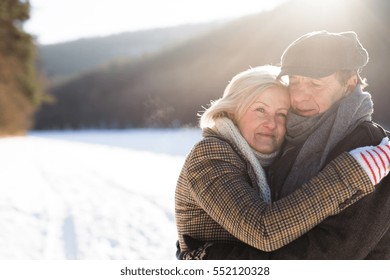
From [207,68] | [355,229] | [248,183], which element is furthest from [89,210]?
[207,68]

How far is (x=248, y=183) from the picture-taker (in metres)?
1.58

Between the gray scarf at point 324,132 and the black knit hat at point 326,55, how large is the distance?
98 millimetres

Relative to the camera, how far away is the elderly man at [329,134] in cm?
144

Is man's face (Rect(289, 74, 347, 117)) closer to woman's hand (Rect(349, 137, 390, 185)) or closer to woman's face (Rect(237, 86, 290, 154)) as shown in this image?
woman's face (Rect(237, 86, 290, 154))


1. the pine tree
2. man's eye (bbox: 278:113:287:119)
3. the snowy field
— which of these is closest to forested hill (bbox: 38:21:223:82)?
the pine tree

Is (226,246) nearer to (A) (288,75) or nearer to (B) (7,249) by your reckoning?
(A) (288,75)

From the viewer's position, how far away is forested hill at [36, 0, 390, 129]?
696 cm

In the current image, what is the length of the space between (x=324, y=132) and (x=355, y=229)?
322 mm

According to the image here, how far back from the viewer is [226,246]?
1659 mm

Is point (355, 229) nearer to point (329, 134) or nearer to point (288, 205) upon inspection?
point (288, 205)

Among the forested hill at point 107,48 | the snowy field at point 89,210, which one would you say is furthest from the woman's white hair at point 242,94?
the forested hill at point 107,48

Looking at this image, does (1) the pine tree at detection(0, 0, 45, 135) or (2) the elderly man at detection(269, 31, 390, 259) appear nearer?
(2) the elderly man at detection(269, 31, 390, 259)

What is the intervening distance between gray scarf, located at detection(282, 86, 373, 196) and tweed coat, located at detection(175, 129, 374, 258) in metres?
0.11

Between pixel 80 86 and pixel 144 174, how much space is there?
2393cm
